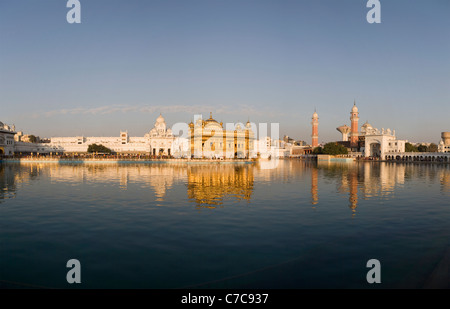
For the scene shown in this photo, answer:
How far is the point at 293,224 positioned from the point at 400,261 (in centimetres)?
378

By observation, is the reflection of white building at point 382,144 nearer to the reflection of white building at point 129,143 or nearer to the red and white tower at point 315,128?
the red and white tower at point 315,128

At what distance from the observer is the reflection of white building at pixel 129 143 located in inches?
3942

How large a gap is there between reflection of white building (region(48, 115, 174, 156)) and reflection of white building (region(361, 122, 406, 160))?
60554 millimetres

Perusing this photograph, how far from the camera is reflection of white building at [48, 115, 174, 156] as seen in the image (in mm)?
100125

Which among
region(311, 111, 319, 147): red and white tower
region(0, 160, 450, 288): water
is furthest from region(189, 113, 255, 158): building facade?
region(311, 111, 319, 147): red and white tower

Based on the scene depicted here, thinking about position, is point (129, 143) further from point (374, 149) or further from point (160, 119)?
point (374, 149)

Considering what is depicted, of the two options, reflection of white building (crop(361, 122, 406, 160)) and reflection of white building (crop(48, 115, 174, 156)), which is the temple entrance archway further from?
reflection of white building (crop(48, 115, 174, 156))

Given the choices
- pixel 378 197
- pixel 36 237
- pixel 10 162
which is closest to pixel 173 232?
pixel 36 237

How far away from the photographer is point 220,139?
64.4 metres

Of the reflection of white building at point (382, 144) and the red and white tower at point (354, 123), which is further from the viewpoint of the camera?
the red and white tower at point (354, 123)

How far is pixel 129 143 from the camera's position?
115 metres

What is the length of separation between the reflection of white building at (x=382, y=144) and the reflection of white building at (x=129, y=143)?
6055cm

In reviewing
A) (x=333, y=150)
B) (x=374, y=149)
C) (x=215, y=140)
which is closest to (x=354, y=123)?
(x=374, y=149)

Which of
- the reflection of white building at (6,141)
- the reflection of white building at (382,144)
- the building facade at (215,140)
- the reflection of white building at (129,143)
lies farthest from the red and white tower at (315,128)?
the reflection of white building at (6,141)
